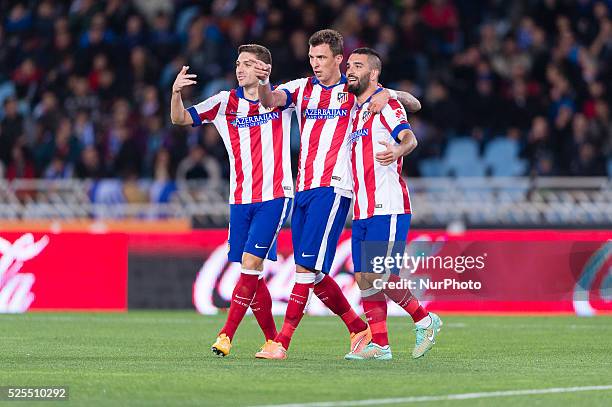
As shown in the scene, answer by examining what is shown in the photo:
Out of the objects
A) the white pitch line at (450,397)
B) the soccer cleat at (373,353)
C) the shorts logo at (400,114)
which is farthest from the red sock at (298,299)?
the white pitch line at (450,397)

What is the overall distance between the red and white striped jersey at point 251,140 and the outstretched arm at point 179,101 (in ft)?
0.42

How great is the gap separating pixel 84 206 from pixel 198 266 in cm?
308

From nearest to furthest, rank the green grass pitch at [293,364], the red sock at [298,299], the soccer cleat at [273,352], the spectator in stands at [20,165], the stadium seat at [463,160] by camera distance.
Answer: the green grass pitch at [293,364] < the soccer cleat at [273,352] < the red sock at [298,299] < the stadium seat at [463,160] < the spectator in stands at [20,165]

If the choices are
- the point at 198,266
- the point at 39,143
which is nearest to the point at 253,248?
the point at 198,266

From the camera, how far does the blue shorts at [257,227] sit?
34.4 ft

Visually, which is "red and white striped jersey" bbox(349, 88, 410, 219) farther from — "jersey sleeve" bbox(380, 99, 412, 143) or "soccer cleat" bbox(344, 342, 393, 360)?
Result: "soccer cleat" bbox(344, 342, 393, 360)

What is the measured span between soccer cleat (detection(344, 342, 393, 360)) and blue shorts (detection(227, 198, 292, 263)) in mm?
969

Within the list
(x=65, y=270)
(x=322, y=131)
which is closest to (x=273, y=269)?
(x=65, y=270)

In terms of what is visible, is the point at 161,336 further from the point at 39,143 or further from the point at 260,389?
the point at 39,143

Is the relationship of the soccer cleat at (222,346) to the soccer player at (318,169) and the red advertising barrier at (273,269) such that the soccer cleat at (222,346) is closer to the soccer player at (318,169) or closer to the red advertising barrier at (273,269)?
the soccer player at (318,169)

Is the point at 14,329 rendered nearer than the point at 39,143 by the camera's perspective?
Yes

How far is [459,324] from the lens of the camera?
14836mm

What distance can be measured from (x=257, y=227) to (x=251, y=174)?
410 millimetres

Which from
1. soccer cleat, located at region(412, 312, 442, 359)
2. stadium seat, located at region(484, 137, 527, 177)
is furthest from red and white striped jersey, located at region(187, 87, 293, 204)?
stadium seat, located at region(484, 137, 527, 177)
